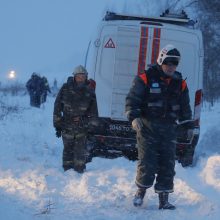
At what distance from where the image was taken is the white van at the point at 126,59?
878 centimetres

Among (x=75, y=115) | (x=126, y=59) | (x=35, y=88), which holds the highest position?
(x=126, y=59)

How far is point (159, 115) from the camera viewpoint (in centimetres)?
594

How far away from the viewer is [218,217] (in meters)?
5.39

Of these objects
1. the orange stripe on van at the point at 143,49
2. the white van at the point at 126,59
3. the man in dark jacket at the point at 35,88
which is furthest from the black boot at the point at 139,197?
the man in dark jacket at the point at 35,88

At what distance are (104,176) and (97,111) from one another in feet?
3.77

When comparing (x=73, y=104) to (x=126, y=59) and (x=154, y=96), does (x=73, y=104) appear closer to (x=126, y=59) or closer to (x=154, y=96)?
(x=126, y=59)

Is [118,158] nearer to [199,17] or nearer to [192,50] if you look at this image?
[192,50]

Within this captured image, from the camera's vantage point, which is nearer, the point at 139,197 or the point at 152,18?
the point at 139,197

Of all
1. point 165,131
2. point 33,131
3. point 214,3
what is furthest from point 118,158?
point 214,3

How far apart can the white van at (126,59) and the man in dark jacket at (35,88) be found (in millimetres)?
15653

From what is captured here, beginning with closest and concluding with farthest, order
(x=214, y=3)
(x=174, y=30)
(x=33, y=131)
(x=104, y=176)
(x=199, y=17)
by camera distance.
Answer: (x=104, y=176) < (x=174, y=30) < (x=33, y=131) < (x=214, y=3) < (x=199, y=17)

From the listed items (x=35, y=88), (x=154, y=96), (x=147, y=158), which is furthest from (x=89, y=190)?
(x=35, y=88)

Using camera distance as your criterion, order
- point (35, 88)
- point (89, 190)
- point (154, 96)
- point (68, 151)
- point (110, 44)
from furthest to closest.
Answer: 1. point (35, 88)
2. point (110, 44)
3. point (68, 151)
4. point (89, 190)
5. point (154, 96)

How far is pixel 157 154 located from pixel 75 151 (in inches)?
99.2
